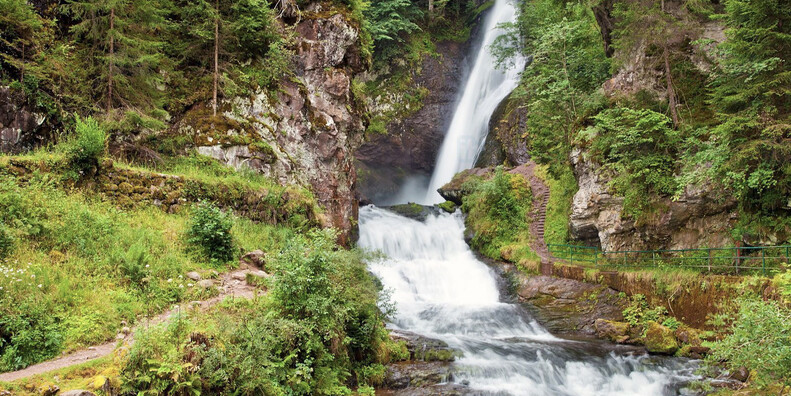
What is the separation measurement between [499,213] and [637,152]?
8.67 meters

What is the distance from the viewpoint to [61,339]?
6.05 meters

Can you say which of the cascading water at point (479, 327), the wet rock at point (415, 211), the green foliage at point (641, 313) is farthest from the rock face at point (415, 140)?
the green foliage at point (641, 313)

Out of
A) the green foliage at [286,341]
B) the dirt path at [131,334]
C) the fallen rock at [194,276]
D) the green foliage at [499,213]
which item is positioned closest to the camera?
the dirt path at [131,334]

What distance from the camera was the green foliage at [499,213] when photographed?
21594 mm

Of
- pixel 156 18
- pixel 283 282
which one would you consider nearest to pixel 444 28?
pixel 156 18

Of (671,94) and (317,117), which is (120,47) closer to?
(317,117)

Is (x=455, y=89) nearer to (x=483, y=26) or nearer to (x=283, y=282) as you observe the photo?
(x=483, y=26)

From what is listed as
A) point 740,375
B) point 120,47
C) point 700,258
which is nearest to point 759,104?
point 700,258

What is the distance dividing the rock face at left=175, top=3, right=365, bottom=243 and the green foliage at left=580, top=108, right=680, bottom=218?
1050 cm

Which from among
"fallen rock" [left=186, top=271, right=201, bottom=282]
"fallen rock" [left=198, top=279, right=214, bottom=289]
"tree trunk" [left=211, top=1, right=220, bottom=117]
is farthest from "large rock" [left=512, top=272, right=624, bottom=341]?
"tree trunk" [left=211, top=1, right=220, bottom=117]

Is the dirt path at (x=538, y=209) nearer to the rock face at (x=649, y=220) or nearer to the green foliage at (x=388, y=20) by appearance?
the rock face at (x=649, y=220)

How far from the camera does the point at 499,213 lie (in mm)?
22719

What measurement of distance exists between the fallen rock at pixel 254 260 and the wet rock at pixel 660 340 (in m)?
10.7

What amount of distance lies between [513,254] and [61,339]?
17.4 m
